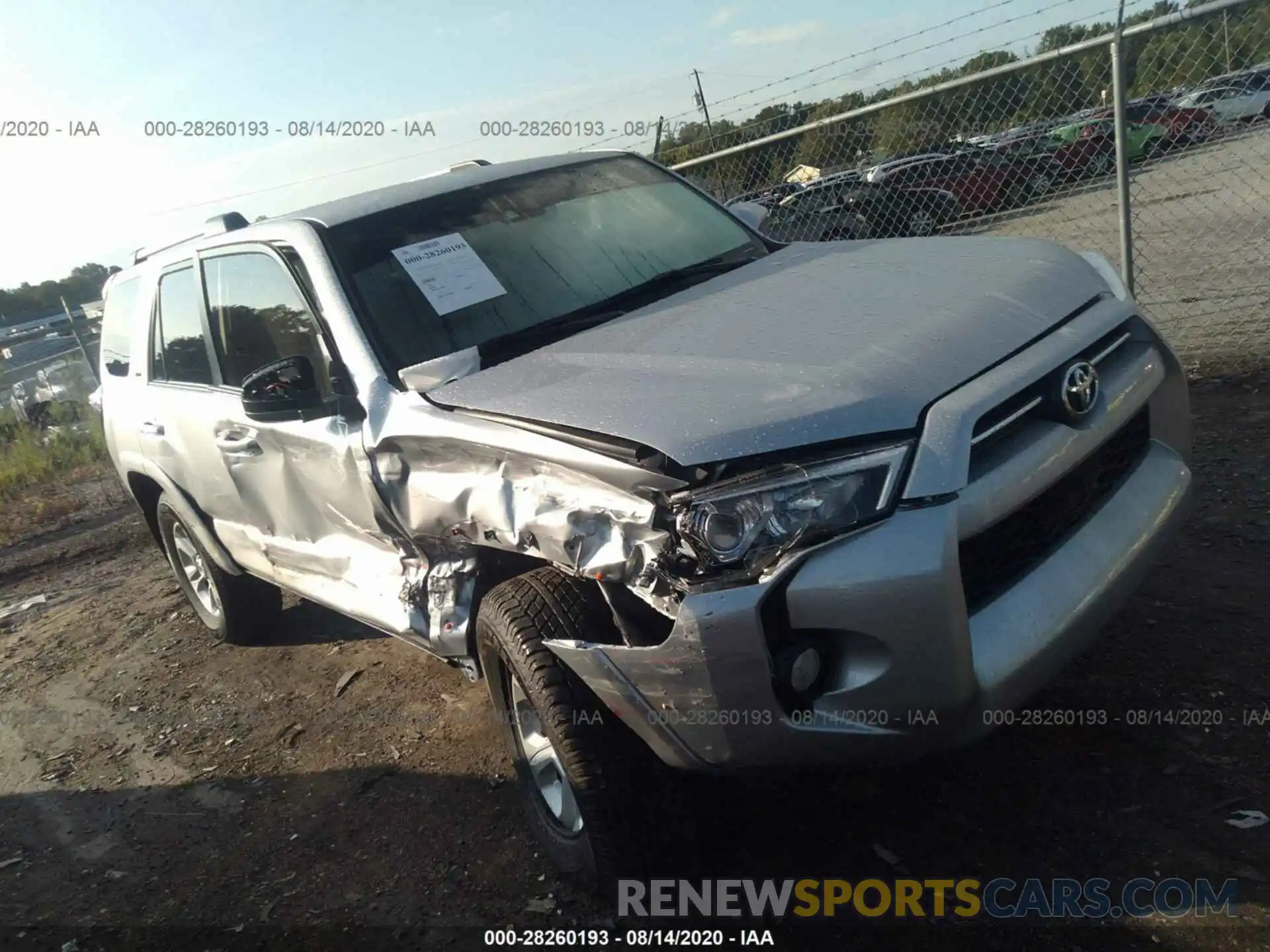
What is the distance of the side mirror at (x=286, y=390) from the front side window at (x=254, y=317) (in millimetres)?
101

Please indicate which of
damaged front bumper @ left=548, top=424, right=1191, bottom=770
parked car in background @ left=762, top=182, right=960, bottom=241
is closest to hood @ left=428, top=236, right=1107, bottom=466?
damaged front bumper @ left=548, top=424, right=1191, bottom=770

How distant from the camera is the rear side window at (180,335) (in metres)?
4.20

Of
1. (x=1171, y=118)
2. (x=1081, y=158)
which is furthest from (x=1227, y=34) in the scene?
(x=1081, y=158)

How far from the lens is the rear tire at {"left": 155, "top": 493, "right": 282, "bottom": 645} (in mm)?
4930

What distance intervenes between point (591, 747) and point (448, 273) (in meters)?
1.66

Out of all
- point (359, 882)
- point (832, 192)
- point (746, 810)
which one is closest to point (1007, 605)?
point (746, 810)

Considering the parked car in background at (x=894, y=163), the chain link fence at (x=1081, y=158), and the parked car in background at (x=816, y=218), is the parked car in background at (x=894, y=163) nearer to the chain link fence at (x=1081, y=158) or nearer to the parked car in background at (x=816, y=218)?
the chain link fence at (x=1081, y=158)

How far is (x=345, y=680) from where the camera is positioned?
459 centimetres

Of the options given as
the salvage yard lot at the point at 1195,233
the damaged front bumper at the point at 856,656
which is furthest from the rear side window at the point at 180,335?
the salvage yard lot at the point at 1195,233

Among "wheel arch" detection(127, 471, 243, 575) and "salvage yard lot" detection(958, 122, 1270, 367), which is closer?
"wheel arch" detection(127, 471, 243, 575)

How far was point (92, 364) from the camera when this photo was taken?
46.5 feet

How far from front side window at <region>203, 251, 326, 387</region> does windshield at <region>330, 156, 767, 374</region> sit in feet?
0.84

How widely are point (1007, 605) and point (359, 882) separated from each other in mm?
2069

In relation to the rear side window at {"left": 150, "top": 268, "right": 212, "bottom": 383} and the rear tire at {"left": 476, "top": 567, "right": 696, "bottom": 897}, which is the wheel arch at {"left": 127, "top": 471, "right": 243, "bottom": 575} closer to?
the rear side window at {"left": 150, "top": 268, "right": 212, "bottom": 383}
